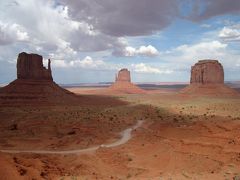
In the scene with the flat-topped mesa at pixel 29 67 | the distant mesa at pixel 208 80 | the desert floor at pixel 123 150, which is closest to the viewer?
the desert floor at pixel 123 150

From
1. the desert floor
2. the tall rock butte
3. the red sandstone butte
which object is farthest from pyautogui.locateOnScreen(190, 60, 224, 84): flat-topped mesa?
the desert floor

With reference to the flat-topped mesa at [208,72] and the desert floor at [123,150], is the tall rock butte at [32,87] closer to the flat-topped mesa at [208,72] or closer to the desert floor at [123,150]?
the desert floor at [123,150]

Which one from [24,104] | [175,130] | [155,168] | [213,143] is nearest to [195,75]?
[24,104]

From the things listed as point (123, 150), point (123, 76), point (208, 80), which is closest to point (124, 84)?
point (123, 76)

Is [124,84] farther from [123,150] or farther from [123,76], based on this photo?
[123,150]

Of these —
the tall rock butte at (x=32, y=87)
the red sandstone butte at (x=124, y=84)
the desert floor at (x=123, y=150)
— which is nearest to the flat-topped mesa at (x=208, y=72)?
the tall rock butte at (x=32, y=87)

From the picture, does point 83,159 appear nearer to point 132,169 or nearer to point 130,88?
point 132,169

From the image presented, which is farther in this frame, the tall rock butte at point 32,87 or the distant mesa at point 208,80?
the distant mesa at point 208,80
